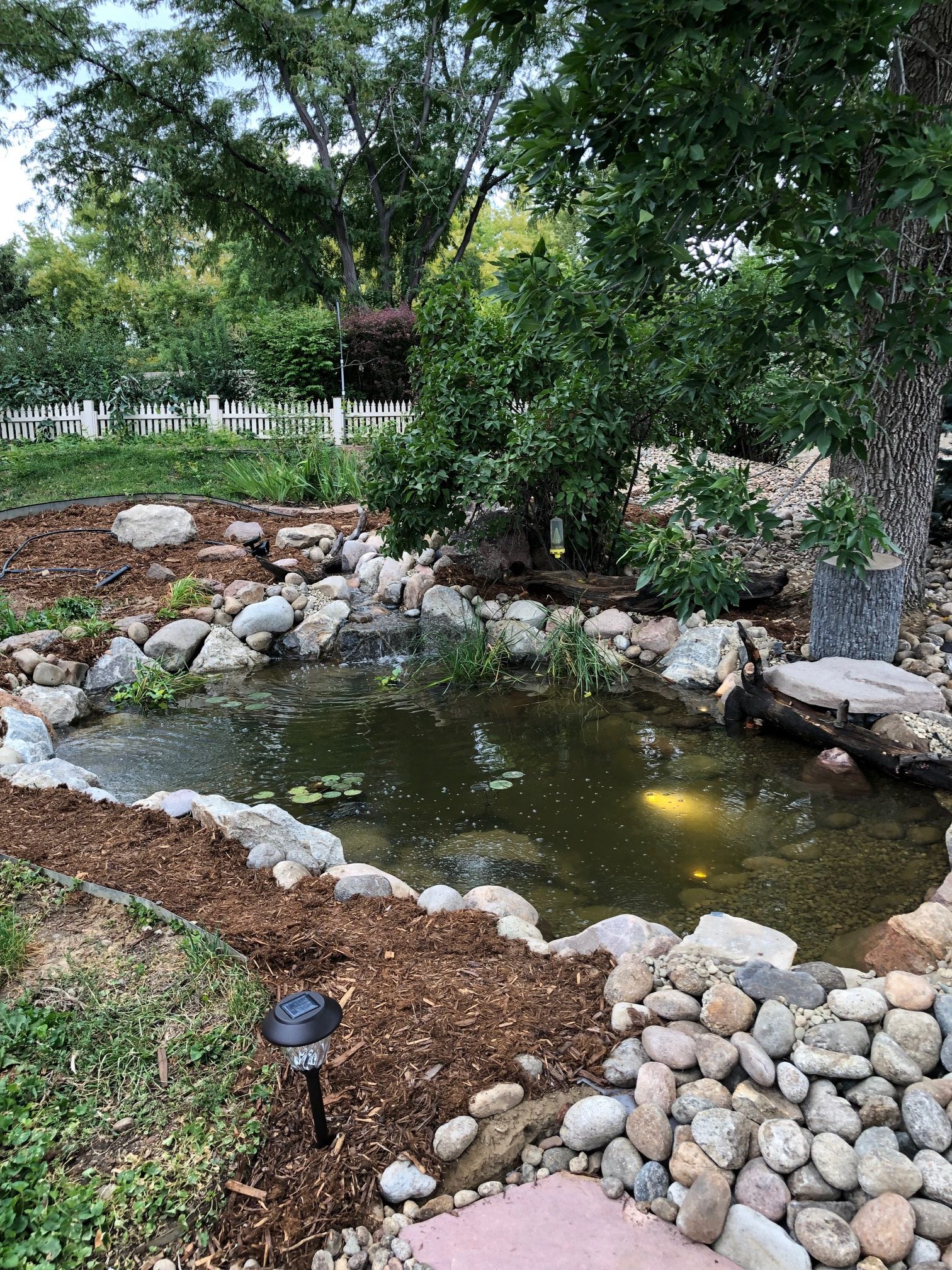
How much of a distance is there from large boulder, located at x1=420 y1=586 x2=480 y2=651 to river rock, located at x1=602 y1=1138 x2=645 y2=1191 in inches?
187

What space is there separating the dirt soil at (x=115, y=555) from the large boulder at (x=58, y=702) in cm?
125

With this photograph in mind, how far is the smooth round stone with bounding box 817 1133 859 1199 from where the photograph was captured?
1.79 m

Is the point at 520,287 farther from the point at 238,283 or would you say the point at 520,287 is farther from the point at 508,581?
the point at 238,283

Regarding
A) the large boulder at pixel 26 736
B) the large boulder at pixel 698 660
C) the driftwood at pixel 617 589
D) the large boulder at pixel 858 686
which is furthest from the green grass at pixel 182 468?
the large boulder at pixel 858 686

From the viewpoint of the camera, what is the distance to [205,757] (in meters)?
4.82

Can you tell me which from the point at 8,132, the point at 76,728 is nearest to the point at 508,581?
the point at 76,728

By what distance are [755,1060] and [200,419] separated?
12539mm

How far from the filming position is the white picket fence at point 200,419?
12461 mm

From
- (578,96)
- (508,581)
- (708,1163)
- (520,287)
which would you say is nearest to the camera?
(708,1163)

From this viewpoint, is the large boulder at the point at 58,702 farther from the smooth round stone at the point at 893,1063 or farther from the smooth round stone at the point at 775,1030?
the smooth round stone at the point at 893,1063

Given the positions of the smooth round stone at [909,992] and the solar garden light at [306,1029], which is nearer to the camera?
the solar garden light at [306,1029]

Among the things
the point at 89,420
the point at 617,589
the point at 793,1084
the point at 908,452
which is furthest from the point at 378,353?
the point at 793,1084

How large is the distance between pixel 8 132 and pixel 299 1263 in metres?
21.2

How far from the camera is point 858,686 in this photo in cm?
477
